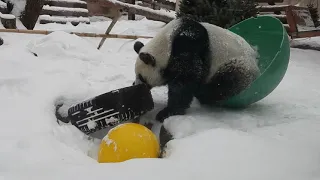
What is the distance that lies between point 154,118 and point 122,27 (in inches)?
281

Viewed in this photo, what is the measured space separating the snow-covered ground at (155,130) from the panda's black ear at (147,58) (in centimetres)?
54

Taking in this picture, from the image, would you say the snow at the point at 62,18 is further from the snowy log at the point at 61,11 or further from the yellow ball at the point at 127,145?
the yellow ball at the point at 127,145

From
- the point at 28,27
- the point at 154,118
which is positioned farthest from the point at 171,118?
the point at 28,27

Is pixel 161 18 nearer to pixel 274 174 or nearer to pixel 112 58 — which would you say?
pixel 112 58

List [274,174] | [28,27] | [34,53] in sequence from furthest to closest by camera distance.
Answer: [28,27]
[34,53]
[274,174]

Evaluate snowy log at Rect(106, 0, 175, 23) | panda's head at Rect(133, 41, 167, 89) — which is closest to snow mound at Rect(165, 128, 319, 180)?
panda's head at Rect(133, 41, 167, 89)

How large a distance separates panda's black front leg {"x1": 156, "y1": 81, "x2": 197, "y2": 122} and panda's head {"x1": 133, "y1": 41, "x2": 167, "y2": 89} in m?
0.14

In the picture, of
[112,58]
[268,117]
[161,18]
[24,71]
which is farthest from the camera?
[161,18]

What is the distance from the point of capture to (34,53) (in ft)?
17.8

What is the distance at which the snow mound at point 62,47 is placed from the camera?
212 inches

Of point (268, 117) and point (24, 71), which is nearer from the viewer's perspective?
point (268, 117)

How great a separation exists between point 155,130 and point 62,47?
2.73m

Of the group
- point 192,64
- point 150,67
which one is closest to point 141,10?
point 150,67

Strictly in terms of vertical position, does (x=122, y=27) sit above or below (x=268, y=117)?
below
